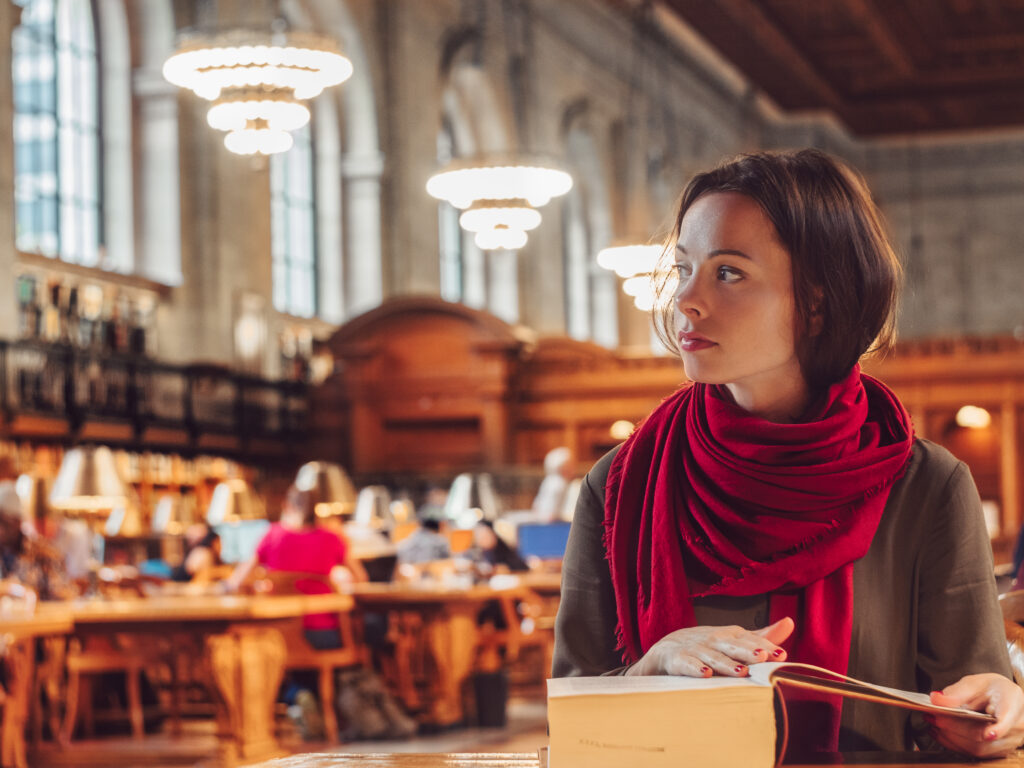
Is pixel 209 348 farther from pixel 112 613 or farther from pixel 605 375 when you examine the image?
pixel 112 613

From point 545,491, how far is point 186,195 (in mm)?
6947

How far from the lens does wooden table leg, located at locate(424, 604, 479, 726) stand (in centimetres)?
939

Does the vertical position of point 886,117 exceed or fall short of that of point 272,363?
it exceeds it

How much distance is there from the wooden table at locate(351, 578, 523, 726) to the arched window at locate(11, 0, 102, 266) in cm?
696

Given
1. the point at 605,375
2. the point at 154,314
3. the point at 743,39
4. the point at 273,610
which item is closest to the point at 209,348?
the point at 154,314

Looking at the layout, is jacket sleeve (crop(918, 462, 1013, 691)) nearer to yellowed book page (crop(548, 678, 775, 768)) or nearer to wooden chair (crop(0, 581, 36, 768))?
yellowed book page (crop(548, 678, 775, 768))

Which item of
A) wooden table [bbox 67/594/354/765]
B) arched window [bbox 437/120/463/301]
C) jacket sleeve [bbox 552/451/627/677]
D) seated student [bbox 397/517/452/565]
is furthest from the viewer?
arched window [bbox 437/120/463/301]

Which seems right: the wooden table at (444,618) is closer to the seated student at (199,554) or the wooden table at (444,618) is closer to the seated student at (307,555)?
the seated student at (307,555)

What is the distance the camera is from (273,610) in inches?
306

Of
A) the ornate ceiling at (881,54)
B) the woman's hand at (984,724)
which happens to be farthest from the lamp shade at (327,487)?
the ornate ceiling at (881,54)

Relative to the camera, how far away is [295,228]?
20578mm

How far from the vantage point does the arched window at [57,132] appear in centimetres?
1530

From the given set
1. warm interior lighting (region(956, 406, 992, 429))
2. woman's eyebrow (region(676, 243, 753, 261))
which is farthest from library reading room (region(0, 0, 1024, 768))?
warm interior lighting (region(956, 406, 992, 429))

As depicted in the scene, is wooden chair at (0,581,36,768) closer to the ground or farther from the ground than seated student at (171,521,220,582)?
closer to the ground
